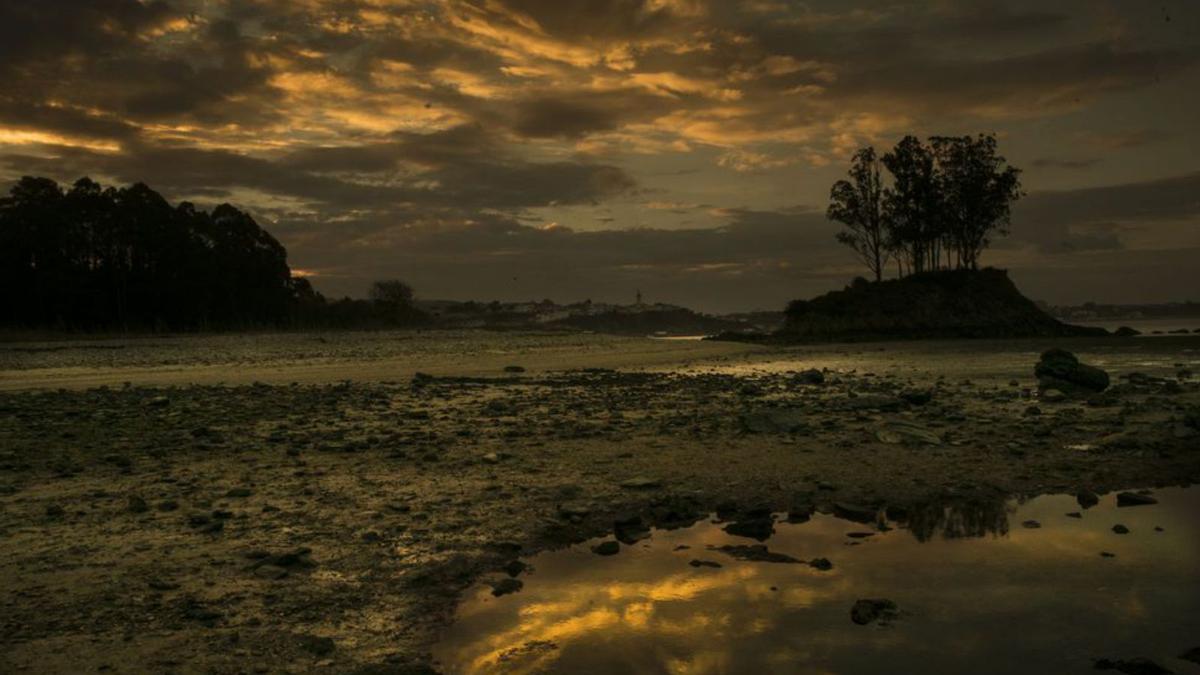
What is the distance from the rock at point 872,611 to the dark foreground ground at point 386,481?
2516 mm

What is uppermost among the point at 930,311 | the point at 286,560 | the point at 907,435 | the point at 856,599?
the point at 930,311

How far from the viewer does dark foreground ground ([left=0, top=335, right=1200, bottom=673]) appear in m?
4.79

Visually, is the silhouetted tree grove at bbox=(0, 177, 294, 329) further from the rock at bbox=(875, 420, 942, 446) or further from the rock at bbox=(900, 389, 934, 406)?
the rock at bbox=(875, 420, 942, 446)

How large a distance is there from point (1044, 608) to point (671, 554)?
2.59 m

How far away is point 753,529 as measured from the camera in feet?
22.2

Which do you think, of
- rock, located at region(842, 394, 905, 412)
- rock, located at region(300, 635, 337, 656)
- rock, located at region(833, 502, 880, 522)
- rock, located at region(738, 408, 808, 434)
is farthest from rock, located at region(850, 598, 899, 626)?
rock, located at region(842, 394, 905, 412)

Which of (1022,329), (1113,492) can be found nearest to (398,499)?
(1113,492)

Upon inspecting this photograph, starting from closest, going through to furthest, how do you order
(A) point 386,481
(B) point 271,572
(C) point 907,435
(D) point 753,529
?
(B) point 271,572 < (D) point 753,529 < (A) point 386,481 < (C) point 907,435

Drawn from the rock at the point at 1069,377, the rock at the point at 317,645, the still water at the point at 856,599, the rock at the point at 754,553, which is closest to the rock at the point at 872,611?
the still water at the point at 856,599

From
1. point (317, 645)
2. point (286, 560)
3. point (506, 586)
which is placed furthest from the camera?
point (286, 560)

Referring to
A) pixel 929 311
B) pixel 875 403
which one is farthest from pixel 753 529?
pixel 929 311

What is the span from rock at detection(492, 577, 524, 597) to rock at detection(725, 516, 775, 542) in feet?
6.91

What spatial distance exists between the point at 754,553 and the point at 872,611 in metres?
1.44

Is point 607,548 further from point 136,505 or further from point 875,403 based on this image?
point 875,403
